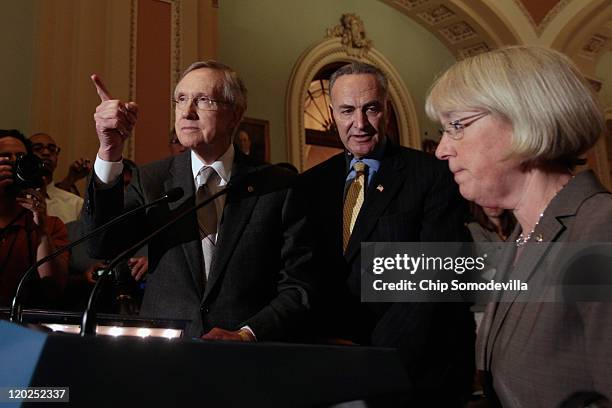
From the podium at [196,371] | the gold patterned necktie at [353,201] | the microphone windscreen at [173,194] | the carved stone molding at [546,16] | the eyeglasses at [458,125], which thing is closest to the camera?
the podium at [196,371]

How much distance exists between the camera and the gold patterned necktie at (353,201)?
218 cm

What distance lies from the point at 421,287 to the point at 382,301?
134 millimetres

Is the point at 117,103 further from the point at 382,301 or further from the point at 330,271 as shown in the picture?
the point at 382,301

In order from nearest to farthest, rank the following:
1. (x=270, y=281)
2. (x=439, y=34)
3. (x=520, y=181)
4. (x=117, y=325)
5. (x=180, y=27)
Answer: (x=117, y=325) → (x=520, y=181) → (x=270, y=281) → (x=180, y=27) → (x=439, y=34)

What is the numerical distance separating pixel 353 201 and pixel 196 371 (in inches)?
62.1

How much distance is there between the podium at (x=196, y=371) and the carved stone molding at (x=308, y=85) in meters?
7.03

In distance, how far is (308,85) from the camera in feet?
26.8

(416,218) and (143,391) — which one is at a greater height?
(416,218)

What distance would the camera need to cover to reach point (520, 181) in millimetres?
1384

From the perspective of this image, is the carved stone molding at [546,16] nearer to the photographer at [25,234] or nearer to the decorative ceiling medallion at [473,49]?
the decorative ceiling medallion at [473,49]

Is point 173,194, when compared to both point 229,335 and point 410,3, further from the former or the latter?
point 410,3

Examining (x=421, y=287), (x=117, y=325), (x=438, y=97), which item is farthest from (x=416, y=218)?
(x=117, y=325)

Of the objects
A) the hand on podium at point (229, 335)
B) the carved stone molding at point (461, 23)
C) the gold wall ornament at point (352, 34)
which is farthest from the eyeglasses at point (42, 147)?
the carved stone molding at point (461, 23)

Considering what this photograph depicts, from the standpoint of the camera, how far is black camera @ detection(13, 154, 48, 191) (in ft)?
7.88
